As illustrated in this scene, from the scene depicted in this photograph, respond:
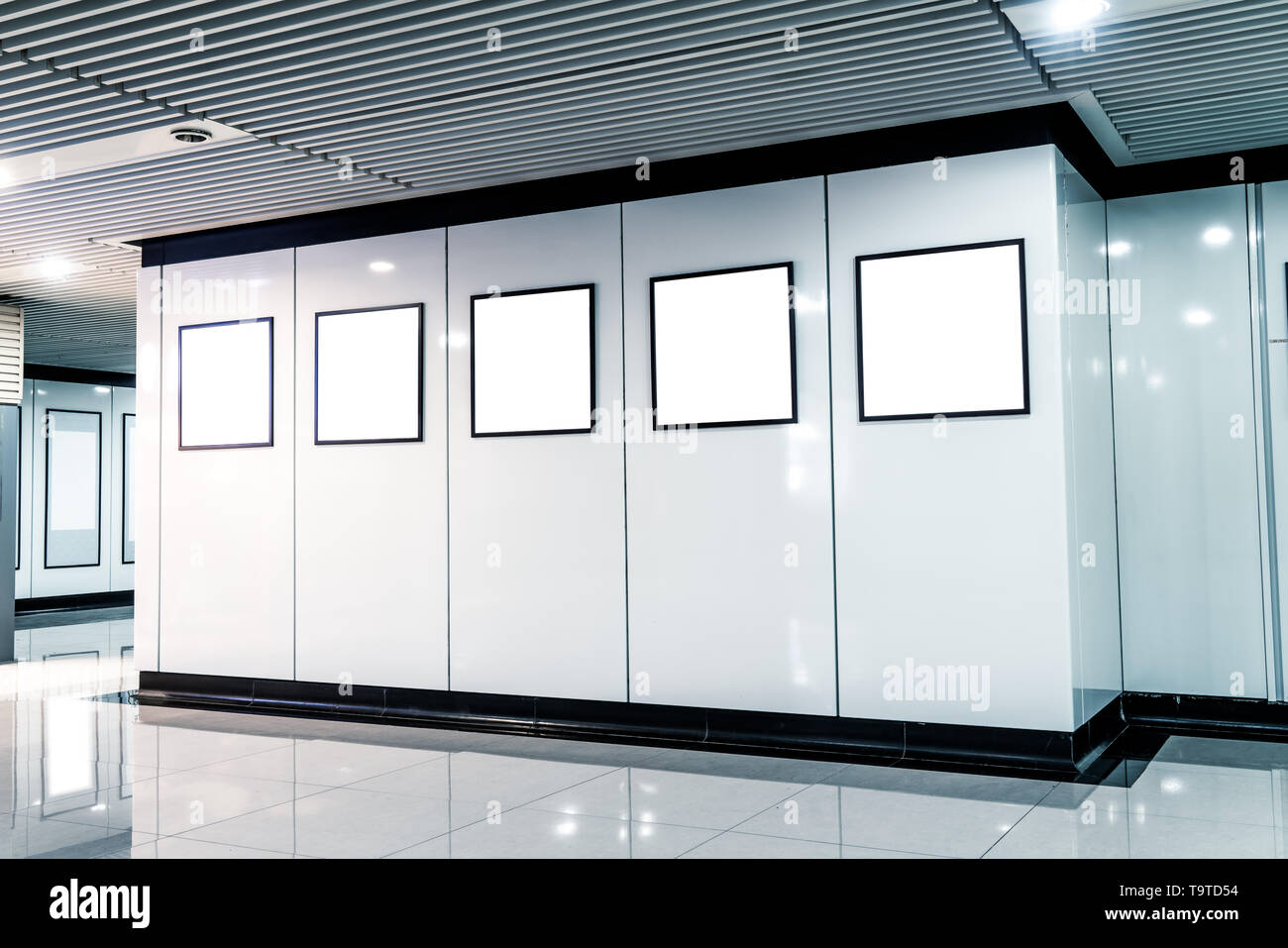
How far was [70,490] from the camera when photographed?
1722cm

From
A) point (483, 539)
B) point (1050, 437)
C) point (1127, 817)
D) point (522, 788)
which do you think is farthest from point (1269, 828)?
point (483, 539)

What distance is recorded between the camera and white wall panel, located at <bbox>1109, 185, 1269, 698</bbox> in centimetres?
743

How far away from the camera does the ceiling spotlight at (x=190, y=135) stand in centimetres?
673

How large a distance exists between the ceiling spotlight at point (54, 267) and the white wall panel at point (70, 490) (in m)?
6.98

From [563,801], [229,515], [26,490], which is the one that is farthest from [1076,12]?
[26,490]

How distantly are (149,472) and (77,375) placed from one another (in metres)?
9.18

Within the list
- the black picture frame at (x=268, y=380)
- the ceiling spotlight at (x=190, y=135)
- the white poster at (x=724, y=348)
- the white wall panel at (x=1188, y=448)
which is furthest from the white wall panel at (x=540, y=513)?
the white wall panel at (x=1188, y=448)

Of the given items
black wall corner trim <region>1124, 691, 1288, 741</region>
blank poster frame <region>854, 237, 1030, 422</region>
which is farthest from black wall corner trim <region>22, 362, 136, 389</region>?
black wall corner trim <region>1124, 691, 1288, 741</region>

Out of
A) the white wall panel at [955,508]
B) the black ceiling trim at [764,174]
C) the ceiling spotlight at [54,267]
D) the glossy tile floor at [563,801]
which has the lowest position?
the glossy tile floor at [563,801]

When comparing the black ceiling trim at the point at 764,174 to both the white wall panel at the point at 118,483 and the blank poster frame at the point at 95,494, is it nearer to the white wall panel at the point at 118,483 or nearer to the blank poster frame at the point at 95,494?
the blank poster frame at the point at 95,494

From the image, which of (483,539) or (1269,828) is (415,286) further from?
(1269,828)

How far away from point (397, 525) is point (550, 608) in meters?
1.45

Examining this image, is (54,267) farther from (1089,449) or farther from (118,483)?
(1089,449)
